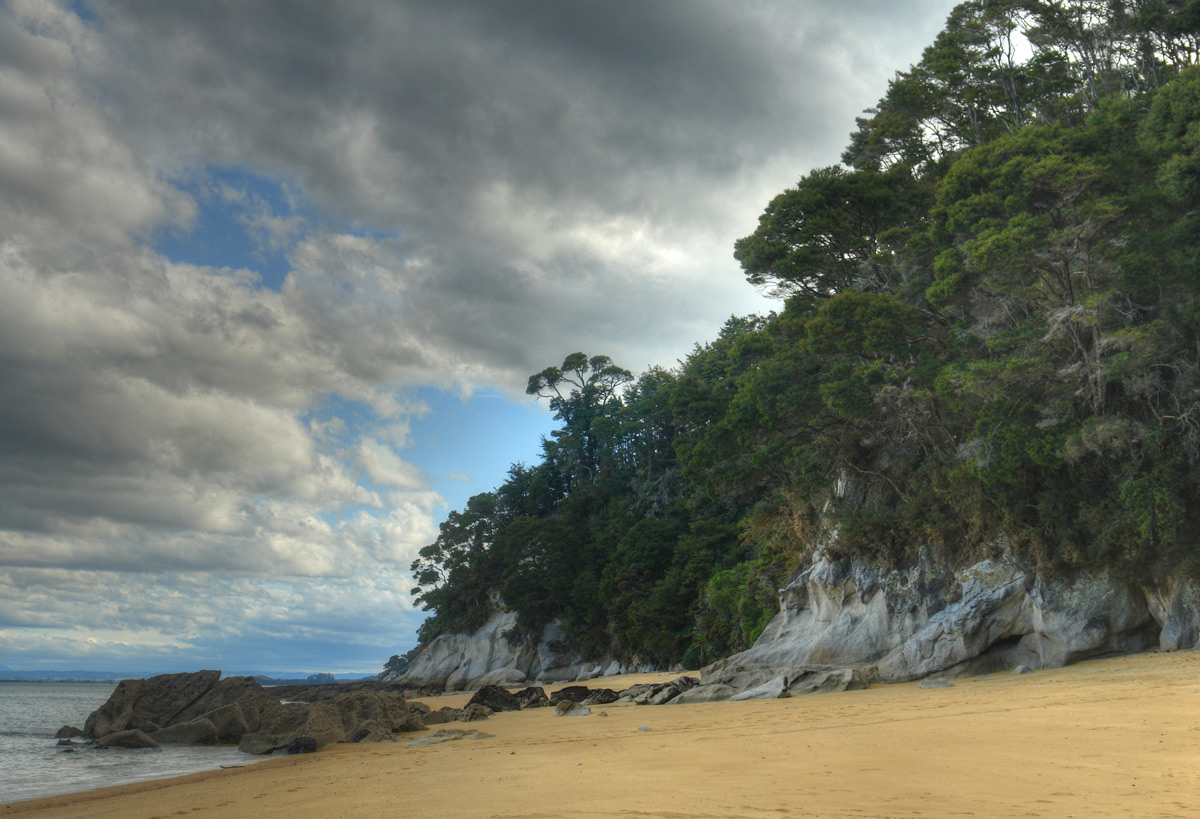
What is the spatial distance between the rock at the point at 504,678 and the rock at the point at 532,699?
69.4 feet

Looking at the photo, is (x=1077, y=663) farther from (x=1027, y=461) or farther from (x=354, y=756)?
(x=354, y=756)

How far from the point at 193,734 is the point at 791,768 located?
14.6 m

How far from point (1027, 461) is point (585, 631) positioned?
3147 cm

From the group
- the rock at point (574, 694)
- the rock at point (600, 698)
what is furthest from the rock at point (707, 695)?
the rock at point (574, 694)

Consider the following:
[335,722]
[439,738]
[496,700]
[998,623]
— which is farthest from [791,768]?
[496,700]

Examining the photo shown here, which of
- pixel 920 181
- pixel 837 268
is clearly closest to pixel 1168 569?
pixel 837 268

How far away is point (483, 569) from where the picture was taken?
2077 inches

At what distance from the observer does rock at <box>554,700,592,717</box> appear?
47.8ft

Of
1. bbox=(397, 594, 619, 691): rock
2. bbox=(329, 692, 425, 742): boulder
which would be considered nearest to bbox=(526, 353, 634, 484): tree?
bbox=(397, 594, 619, 691): rock

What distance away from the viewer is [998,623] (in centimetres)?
1591

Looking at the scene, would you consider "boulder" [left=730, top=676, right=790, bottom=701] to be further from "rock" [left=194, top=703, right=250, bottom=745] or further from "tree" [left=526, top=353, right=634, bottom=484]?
"tree" [left=526, top=353, right=634, bottom=484]

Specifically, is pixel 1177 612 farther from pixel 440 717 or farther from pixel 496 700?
pixel 440 717

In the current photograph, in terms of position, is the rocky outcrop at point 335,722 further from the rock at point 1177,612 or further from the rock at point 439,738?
the rock at point 1177,612

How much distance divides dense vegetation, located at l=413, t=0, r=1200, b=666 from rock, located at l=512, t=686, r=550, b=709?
9433 mm
